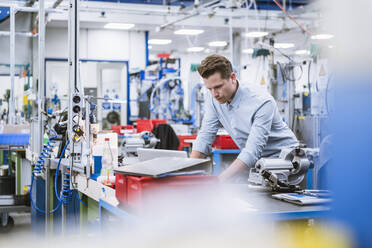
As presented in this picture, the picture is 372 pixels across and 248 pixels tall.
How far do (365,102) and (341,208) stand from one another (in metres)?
0.21

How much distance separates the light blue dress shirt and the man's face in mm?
81

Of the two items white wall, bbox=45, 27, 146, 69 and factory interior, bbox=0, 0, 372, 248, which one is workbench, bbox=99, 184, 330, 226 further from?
white wall, bbox=45, 27, 146, 69

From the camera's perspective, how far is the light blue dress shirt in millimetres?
2812

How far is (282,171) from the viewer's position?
258 cm

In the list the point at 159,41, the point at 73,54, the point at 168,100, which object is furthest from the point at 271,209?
the point at 159,41

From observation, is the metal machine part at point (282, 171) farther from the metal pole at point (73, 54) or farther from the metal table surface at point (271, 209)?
the metal pole at point (73, 54)

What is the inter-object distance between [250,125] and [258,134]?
202mm

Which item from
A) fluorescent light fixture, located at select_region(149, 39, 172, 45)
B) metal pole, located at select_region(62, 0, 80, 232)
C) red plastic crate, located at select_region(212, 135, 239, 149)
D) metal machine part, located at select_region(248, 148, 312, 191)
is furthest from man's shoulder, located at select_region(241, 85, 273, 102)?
fluorescent light fixture, located at select_region(149, 39, 172, 45)

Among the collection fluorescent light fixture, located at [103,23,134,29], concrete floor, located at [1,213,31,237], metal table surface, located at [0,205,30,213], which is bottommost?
concrete floor, located at [1,213,31,237]

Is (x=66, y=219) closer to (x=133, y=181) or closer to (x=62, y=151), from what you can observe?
(x=62, y=151)

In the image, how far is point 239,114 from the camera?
120 inches

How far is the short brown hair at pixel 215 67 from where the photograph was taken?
2816mm

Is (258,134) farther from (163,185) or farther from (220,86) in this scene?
(163,185)

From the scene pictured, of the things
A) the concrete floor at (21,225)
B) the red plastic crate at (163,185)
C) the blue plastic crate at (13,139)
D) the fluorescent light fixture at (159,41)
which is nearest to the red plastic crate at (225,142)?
the blue plastic crate at (13,139)
